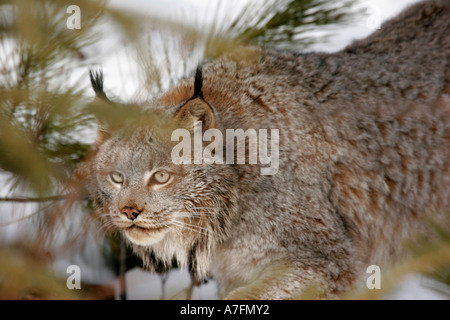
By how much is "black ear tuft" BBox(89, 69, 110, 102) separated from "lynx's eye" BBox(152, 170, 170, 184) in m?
0.88

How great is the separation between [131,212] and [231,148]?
806mm

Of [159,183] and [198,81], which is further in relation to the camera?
[159,183]

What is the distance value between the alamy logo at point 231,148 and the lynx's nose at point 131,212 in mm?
387

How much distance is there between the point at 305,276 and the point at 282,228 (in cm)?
33

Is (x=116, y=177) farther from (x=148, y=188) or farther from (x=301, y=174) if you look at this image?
(x=301, y=174)

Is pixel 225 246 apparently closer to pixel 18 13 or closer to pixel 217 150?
pixel 217 150

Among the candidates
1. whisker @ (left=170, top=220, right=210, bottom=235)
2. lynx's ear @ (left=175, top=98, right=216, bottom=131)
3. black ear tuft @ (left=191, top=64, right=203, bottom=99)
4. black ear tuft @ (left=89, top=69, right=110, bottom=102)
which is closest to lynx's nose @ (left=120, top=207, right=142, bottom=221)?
whisker @ (left=170, top=220, right=210, bottom=235)

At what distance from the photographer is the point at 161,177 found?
3.13 m

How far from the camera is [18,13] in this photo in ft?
6.14

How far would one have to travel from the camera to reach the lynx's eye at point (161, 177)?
311 centimetres
